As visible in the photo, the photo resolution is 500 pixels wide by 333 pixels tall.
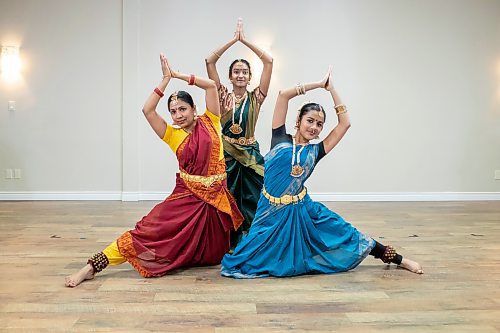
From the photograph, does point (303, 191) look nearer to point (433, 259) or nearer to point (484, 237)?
point (433, 259)

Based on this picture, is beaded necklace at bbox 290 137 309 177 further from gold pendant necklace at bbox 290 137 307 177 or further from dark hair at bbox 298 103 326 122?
dark hair at bbox 298 103 326 122

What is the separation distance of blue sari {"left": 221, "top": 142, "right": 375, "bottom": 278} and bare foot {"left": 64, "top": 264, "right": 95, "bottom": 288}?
2.39 ft

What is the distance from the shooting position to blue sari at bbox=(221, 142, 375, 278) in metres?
3.15

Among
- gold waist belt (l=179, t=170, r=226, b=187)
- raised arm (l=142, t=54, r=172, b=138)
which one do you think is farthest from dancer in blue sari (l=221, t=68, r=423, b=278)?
raised arm (l=142, t=54, r=172, b=138)

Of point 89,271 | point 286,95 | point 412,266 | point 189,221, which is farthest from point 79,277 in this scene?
point 412,266

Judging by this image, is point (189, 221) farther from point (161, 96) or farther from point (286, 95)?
point (286, 95)

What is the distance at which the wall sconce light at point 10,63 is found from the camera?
6.11 metres

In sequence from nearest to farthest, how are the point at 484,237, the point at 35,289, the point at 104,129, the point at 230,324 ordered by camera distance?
the point at 230,324, the point at 35,289, the point at 484,237, the point at 104,129

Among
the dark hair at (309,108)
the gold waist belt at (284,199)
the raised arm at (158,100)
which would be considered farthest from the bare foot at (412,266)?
Answer: the raised arm at (158,100)

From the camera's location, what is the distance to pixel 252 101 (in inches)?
146

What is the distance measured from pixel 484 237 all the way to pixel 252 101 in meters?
2.12

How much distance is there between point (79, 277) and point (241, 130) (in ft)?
4.58

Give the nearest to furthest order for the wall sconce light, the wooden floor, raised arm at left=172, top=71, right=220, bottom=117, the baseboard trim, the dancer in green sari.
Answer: the wooden floor < raised arm at left=172, top=71, right=220, bottom=117 < the dancer in green sari < the wall sconce light < the baseboard trim

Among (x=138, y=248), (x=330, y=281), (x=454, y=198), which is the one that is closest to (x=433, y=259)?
(x=330, y=281)
